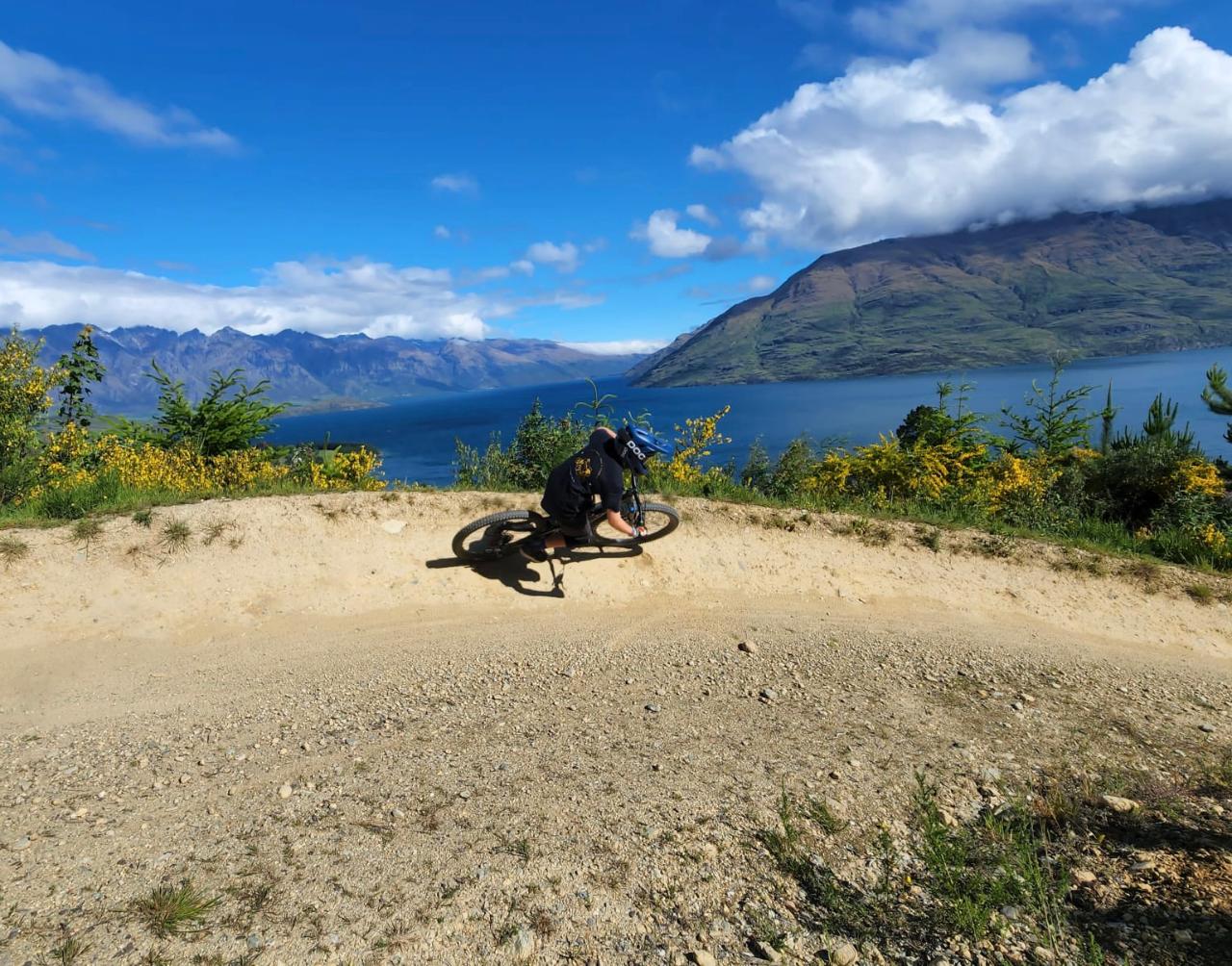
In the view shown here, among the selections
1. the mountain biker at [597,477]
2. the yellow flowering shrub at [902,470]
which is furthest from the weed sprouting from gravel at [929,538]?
the mountain biker at [597,477]

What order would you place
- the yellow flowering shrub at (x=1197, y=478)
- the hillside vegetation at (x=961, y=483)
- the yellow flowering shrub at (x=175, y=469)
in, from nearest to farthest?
the hillside vegetation at (x=961, y=483) → the yellow flowering shrub at (x=175, y=469) → the yellow flowering shrub at (x=1197, y=478)

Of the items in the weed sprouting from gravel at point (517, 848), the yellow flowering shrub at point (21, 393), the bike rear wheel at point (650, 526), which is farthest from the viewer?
the yellow flowering shrub at point (21, 393)

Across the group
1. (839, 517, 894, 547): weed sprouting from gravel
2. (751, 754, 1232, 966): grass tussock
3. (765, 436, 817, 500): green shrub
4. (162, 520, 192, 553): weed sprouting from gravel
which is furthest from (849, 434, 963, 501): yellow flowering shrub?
(162, 520, 192, 553): weed sprouting from gravel

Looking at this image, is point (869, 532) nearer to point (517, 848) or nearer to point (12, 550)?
point (517, 848)

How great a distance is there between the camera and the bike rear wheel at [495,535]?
8.30 metres

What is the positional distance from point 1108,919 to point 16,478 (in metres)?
14.1

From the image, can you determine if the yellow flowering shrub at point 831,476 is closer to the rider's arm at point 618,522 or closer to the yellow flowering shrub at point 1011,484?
the yellow flowering shrub at point 1011,484

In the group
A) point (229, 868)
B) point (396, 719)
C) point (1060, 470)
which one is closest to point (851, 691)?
point (396, 719)

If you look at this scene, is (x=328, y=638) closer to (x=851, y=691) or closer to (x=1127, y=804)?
(x=851, y=691)

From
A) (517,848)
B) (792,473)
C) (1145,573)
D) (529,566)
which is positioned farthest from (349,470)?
(1145,573)

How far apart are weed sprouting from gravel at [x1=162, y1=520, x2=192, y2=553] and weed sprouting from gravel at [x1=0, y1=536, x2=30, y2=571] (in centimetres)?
154

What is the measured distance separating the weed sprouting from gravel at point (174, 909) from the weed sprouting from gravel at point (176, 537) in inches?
248

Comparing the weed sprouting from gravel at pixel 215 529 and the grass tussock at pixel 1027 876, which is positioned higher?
the weed sprouting from gravel at pixel 215 529

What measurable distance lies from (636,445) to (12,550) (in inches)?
327
